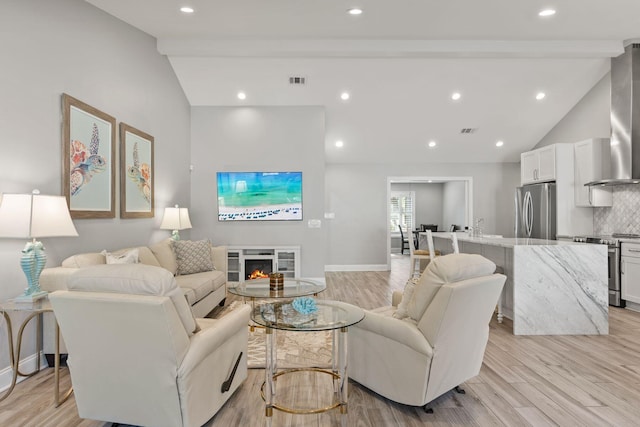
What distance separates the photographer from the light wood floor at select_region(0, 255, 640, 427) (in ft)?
7.01

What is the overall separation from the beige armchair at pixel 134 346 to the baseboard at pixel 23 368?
113 cm

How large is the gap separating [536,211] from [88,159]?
6549mm

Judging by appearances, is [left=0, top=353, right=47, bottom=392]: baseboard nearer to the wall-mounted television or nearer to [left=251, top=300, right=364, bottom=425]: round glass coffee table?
[left=251, top=300, right=364, bottom=425]: round glass coffee table

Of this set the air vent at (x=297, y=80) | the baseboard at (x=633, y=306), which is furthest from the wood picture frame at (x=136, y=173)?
the baseboard at (x=633, y=306)

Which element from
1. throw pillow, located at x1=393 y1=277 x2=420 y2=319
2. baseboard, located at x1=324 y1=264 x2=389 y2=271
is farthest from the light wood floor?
baseboard, located at x1=324 y1=264 x2=389 y2=271

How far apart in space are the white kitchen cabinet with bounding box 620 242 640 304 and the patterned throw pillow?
17.5 ft

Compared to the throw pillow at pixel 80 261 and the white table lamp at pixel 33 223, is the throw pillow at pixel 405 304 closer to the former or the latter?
the white table lamp at pixel 33 223

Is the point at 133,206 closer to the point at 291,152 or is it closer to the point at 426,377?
the point at 291,152

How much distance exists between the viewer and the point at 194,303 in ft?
12.0

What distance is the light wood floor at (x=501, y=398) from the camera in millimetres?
2137

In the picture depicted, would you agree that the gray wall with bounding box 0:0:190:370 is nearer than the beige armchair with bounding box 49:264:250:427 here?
No

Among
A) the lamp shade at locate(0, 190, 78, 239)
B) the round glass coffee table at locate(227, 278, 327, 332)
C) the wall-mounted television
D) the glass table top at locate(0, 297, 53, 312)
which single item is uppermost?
the wall-mounted television

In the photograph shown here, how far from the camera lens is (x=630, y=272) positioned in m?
4.58

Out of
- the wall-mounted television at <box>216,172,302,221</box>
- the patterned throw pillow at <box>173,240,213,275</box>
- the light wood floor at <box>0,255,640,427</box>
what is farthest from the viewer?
the wall-mounted television at <box>216,172,302,221</box>
